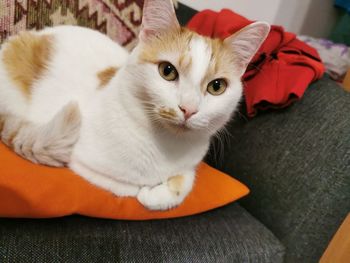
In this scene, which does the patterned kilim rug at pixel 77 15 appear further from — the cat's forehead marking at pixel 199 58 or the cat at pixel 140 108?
the cat's forehead marking at pixel 199 58

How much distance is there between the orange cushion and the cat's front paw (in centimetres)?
2

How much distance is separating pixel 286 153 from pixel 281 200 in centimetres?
12

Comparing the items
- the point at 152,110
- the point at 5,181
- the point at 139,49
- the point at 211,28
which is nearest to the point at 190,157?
the point at 152,110

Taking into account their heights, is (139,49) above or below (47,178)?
above

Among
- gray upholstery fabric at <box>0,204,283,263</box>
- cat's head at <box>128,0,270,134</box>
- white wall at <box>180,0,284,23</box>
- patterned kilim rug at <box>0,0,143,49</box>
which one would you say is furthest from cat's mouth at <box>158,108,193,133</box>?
white wall at <box>180,0,284,23</box>

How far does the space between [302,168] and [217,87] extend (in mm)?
313

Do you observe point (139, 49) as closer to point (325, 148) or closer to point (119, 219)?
point (119, 219)

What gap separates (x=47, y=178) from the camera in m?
0.69

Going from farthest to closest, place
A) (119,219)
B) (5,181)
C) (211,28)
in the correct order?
(211,28)
(119,219)
(5,181)

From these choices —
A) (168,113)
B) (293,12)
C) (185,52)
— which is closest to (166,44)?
(185,52)

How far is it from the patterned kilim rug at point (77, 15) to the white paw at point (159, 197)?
0.67 metres

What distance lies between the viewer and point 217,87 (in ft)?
2.42

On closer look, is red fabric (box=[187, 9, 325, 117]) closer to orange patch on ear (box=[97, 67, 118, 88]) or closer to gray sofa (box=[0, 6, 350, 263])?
gray sofa (box=[0, 6, 350, 263])

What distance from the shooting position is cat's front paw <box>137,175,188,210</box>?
0.75 meters
